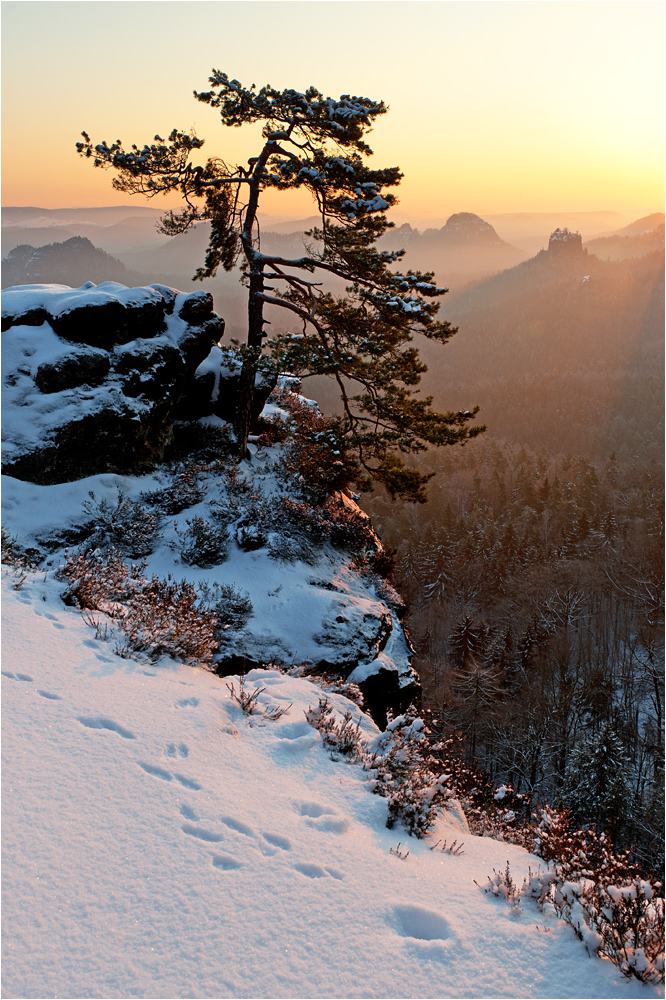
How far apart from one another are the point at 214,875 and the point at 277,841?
578mm

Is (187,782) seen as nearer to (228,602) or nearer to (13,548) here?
Answer: (228,602)

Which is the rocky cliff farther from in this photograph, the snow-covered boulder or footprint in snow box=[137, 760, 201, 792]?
footprint in snow box=[137, 760, 201, 792]

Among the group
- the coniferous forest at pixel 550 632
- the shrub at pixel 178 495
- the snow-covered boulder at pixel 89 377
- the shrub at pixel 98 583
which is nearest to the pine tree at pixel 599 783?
the coniferous forest at pixel 550 632

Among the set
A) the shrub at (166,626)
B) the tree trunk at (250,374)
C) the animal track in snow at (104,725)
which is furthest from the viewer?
the tree trunk at (250,374)

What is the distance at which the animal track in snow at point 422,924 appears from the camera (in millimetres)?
3010

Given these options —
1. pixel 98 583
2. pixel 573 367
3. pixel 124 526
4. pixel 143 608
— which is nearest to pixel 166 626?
pixel 143 608

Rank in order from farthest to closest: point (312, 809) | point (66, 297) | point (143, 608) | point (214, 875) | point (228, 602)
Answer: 1. point (66, 297)
2. point (228, 602)
3. point (143, 608)
4. point (312, 809)
5. point (214, 875)

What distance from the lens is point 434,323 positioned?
12594mm

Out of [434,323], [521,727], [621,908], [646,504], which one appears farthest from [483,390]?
[621,908]

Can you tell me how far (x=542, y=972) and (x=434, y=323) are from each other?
11819 millimetres

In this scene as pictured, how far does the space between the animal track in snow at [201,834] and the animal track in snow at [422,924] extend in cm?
112

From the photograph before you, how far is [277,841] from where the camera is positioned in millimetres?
3461

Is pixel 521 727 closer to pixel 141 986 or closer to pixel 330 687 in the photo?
pixel 330 687

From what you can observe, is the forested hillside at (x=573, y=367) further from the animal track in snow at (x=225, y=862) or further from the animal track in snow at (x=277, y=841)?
the animal track in snow at (x=225, y=862)
